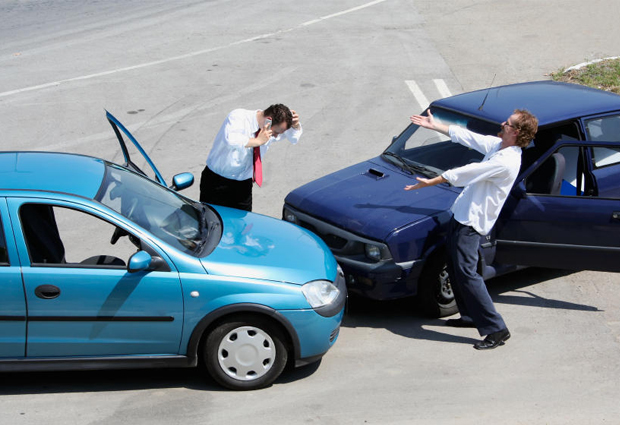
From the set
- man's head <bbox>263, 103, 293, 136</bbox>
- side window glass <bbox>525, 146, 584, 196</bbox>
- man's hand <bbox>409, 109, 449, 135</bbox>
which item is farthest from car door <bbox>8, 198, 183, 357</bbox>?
side window glass <bbox>525, 146, 584, 196</bbox>

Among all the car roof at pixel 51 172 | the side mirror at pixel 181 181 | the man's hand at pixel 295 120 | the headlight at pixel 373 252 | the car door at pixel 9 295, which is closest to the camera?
the car door at pixel 9 295

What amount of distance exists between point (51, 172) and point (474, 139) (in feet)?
11.5

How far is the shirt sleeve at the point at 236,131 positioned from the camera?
7262 mm

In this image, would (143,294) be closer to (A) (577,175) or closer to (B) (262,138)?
(B) (262,138)

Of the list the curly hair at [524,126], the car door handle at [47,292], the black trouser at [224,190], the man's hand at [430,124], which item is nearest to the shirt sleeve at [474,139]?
the man's hand at [430,124]

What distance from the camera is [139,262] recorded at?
17.9 ft

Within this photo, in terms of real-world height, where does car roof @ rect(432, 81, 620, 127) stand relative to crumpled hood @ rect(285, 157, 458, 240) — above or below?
above

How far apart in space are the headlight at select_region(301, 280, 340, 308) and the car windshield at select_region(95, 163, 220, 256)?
0.82 m

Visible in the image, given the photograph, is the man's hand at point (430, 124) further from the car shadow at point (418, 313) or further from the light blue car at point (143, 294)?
the light blue car at point (143, 294)

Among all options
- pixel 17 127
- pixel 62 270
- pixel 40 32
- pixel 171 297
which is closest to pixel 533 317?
pixel 171 297

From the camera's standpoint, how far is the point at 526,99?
26.1 ft

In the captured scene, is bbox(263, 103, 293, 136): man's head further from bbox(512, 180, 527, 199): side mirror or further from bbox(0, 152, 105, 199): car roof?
bbox(512, 180, 527, 199): side mirror

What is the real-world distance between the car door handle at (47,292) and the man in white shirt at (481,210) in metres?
3.04

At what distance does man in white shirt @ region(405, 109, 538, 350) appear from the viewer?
6.52m
